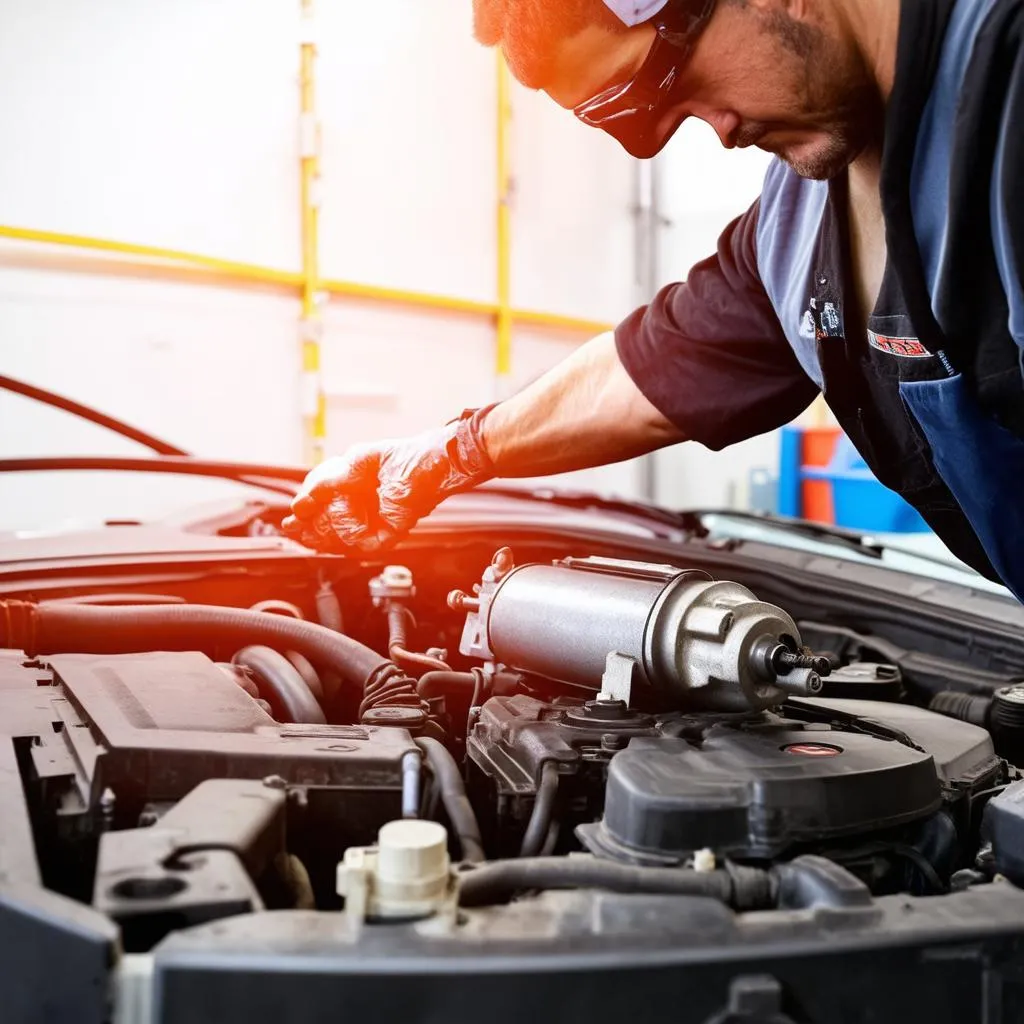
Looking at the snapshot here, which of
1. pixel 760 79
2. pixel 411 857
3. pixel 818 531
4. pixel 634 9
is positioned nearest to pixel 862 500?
pixel 818 531

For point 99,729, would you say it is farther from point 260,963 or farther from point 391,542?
point 391,542

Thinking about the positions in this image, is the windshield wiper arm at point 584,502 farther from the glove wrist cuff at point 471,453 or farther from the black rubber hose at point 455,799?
the black rubber hose at point 455,799

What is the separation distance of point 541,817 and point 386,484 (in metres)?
0.91

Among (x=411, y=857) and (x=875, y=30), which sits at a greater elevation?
(x=875, y=30)

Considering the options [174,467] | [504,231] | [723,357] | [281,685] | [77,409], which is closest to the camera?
[281,685]

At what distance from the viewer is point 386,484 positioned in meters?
1.91

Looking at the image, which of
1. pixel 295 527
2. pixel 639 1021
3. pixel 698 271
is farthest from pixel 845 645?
pixel 639 1021

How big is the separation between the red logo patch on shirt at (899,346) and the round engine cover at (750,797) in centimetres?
46

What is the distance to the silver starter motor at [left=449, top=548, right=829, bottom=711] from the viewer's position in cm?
122

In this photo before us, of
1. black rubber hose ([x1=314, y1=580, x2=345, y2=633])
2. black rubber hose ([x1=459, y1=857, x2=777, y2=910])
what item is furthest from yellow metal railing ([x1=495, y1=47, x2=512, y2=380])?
black rubber hose ([x1=459, y1=857, x2=777, y2=910])

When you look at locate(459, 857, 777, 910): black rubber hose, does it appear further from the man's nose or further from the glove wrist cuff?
the glove wrist cuff

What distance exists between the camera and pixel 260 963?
0.77 metres

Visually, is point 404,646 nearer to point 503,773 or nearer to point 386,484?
point 386,484

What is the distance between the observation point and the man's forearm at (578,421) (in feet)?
5.81
